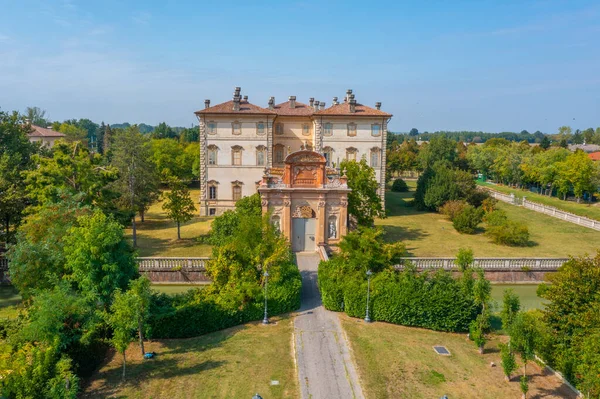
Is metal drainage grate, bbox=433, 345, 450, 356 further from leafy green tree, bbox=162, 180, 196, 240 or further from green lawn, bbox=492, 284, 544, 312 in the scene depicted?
leafy green tree, bbox=162, 180, 196, 240

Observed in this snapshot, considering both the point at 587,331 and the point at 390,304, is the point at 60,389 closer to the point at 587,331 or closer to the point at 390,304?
the point at 390,304

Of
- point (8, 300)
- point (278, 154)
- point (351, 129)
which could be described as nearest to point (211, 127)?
point (278, 154)

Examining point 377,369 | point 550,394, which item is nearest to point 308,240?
point 377,369

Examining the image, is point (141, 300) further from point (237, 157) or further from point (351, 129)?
point (351, 129)

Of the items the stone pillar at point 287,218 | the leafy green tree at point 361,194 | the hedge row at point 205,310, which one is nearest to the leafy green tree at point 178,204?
the stone pillar at point 287,218

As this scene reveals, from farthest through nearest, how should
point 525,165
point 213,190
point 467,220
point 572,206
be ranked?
point 525,165
point 572,206
point 213,190
point 467,220

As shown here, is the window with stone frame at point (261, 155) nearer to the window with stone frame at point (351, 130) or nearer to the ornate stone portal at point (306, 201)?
the window with stone frame at point (351, 130)
